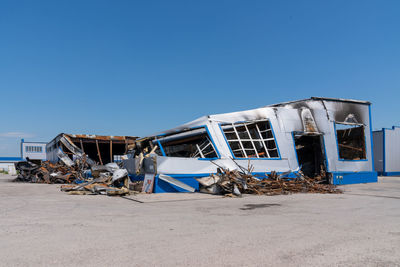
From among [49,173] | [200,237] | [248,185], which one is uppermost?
[200,237]

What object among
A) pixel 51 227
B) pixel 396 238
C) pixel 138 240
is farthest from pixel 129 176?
pixel 396 238

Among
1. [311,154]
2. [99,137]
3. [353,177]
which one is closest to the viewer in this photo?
[353,177]

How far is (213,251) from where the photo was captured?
3914 millimetres

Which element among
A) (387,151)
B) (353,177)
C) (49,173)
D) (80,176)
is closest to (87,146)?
(49,173)

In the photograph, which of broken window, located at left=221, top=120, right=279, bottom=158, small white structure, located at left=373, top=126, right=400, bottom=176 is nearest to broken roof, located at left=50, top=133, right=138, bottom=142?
broken window, located at left=221, top=120, right=279, bottom=158

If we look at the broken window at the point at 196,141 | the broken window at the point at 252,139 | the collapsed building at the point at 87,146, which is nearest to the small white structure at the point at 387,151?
the broken window at the point at 252,139

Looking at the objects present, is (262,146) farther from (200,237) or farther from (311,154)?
(200,237)

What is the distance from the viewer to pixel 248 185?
1164cm

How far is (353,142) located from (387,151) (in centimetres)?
1065

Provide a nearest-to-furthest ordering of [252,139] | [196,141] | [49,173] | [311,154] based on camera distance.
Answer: [252,139] → [196,141] → [311,154] → [49,173]

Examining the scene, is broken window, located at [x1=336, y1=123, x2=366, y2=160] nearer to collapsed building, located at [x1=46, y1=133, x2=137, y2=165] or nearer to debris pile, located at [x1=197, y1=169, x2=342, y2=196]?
debris pile, located at [x1=197, y1=169, x2=342, y2=196]

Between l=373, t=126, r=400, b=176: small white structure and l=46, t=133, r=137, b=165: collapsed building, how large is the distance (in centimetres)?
2244

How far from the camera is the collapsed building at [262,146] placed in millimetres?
12531

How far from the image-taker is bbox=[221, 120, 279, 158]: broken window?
15.0 m
